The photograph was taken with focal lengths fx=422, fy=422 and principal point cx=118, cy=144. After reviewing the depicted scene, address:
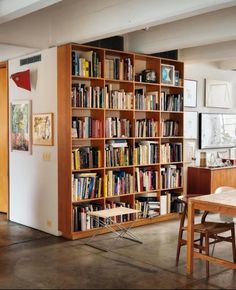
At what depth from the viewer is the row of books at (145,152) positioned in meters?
6.67

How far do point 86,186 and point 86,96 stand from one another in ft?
4.20

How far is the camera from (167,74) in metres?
7.12

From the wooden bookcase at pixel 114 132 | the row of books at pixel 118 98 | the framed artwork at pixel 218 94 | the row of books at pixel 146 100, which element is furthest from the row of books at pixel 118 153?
the framed artwork at pixel 218 94

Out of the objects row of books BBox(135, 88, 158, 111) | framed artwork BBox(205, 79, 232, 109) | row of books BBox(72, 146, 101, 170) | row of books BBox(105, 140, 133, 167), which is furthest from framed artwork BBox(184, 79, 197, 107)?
row of books BBox(72, 146, 101, 170)

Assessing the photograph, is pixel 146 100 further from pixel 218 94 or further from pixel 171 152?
pixel 218 94

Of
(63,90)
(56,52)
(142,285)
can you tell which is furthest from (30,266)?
(56,52)

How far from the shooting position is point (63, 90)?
Result: 5.80 meters

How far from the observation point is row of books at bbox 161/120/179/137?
711cm

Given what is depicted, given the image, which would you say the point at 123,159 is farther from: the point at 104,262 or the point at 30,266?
the point at 30,266

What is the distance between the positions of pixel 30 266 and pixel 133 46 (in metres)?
3.79

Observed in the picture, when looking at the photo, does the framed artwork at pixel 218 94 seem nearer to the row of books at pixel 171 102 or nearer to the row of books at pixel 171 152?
the row of books at pixel 171 102

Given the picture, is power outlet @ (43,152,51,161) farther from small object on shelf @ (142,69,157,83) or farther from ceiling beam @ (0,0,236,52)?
small object on shelf @ (142,69,157,83)

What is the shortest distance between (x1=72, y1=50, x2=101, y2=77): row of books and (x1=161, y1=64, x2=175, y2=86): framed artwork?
1.38 meters

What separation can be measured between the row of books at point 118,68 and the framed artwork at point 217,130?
242 cm
